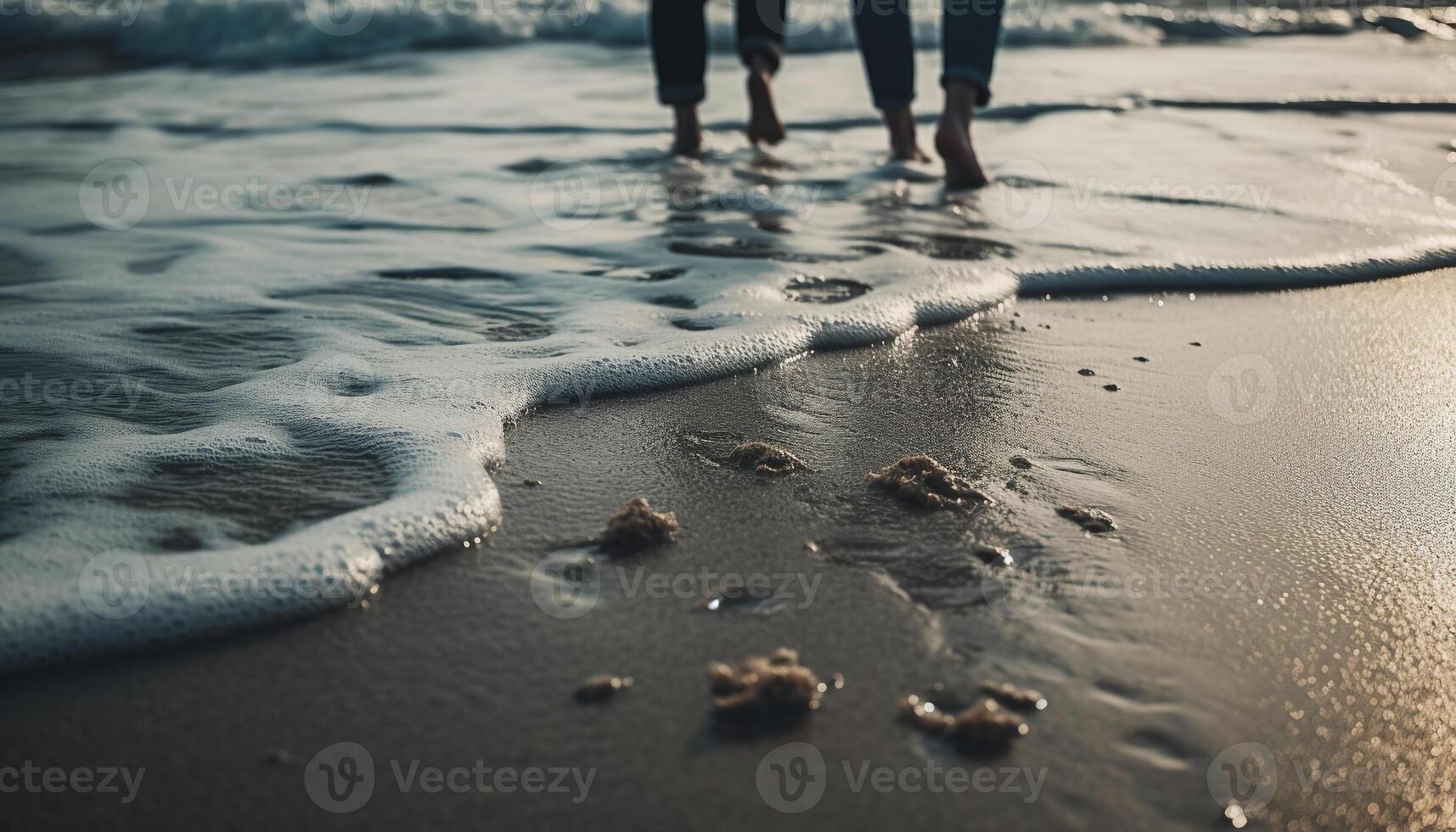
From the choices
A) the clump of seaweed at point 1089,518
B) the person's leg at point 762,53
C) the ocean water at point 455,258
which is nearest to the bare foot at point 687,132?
the ocean water at point 455,258

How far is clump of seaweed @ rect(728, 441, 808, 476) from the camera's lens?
5.97 feet

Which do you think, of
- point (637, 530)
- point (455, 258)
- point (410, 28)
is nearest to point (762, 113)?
point (455, 258)

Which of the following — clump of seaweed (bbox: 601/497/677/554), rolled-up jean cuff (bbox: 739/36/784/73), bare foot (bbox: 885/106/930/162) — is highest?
rolled-up jean cuff (bbox: 739/36/784/73)

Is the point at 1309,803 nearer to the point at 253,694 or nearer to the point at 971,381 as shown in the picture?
the point at 253,694

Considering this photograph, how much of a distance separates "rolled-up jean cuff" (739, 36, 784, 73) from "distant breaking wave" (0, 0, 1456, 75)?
4338 mm

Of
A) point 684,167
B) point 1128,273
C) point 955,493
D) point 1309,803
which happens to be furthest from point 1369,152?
point 1309,803

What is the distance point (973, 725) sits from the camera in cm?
119

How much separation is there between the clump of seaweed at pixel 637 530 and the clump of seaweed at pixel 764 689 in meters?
0.32

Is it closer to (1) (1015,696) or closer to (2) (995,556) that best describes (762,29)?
(2) (995,556)

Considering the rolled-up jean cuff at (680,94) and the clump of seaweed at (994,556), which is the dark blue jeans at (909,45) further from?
the clump of seaweed at (994,556)

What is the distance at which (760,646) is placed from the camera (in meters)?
1.35

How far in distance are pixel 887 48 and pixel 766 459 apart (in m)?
2.79

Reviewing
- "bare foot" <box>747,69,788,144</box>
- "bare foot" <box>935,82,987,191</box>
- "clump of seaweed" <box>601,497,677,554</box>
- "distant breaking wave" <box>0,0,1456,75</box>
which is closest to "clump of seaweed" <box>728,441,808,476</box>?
"clump of seaweed" <box>601,497,677,554</box>

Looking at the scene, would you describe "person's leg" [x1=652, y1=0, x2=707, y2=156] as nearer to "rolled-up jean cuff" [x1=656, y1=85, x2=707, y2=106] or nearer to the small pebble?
"rolled-up jean cuff" [x1=656, y1=85, x2=707, y2=106]
